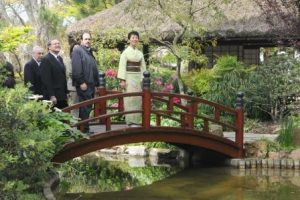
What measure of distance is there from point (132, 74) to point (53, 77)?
189 cm

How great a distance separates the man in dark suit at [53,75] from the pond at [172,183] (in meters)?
1.62

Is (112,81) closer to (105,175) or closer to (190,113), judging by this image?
(105,175)

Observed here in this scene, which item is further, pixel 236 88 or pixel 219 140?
pixel 236 88

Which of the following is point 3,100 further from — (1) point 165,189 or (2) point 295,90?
(2) point 295,90

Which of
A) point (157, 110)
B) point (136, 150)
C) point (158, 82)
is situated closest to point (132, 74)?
point (157, 110)

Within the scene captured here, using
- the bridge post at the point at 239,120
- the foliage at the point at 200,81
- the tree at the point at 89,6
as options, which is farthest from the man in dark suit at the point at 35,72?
the tree at the point at 89,6

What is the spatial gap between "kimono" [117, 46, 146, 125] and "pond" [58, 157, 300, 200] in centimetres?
126

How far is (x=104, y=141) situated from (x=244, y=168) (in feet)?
10.9

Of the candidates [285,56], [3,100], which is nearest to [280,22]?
[285,56]

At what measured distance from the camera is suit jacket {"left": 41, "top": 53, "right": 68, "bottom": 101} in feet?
29.8

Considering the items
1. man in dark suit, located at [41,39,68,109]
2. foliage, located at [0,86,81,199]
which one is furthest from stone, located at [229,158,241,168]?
foliage, located at [0,86,81,199]

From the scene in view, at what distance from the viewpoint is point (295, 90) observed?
47.1 feet

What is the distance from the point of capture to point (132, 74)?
1065 cm

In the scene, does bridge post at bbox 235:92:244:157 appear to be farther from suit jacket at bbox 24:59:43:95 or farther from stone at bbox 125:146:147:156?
suit jacket at bbox 24:59:43:95
